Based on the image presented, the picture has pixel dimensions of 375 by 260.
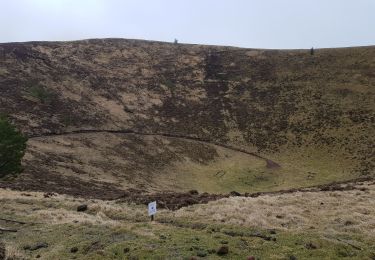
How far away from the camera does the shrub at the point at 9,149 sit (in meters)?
33.1

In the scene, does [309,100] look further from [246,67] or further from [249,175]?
[249,175]

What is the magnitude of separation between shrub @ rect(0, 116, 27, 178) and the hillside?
4450 mm

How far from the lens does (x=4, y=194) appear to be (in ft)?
107

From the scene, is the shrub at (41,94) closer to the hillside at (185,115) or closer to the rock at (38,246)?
the hillside at (185,115)

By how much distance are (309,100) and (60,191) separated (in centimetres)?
5537

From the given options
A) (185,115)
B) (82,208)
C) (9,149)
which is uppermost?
(9,149)

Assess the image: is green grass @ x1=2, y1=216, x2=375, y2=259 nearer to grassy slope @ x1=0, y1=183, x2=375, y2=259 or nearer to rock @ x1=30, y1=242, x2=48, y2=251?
grassy slope @ x1=0, y1=183, x2=375, y2=259

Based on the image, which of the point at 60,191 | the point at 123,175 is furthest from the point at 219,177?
the point at 60,191

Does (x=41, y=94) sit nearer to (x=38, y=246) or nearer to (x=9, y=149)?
(x=9, y=149)

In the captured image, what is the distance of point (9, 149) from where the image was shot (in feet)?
110

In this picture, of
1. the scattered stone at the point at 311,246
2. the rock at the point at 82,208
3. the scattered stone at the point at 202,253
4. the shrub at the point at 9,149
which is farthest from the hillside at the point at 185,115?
the scattered stone at the point at 311,246

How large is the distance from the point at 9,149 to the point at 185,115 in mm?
48840

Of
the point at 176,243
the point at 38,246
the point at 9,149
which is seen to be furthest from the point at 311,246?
the point at 9,149

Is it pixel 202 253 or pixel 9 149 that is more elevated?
pixel 202 253
